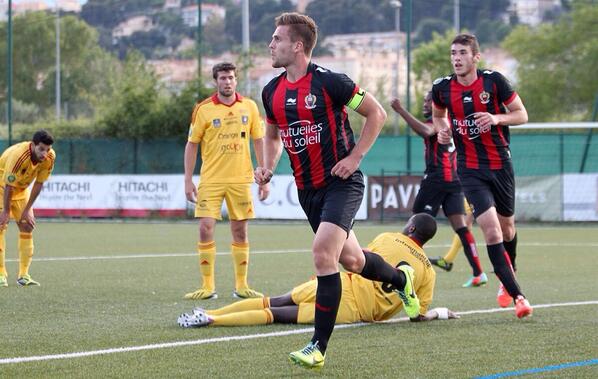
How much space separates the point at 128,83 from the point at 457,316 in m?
27.1

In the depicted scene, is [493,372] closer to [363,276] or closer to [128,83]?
[363,276]

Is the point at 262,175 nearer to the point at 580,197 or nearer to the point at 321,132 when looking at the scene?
the point at 321,132

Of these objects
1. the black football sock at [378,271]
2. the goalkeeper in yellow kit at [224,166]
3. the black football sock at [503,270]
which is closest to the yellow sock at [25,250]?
the goalkeeper in yellow kit at [224,166]

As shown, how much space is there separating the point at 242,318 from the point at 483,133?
2685 mm

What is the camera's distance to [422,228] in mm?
9188

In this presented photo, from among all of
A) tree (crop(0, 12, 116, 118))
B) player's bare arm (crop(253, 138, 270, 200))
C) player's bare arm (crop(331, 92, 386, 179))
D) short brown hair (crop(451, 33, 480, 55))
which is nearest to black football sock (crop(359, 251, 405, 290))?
player's bare arm (crop(331, 92, 386, 179))

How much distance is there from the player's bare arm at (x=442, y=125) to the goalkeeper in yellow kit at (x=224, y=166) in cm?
200

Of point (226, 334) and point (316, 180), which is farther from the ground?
point (316, 180)

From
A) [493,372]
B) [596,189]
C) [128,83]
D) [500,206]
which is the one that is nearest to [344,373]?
[493,372]

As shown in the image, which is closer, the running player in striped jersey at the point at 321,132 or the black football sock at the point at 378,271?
the running player in striped jersey at the point at 321,132

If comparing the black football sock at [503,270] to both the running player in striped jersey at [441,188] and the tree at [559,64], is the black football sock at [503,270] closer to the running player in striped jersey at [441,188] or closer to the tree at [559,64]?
the running player in striped jersey at [441,188]

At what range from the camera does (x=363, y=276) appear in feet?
26.0

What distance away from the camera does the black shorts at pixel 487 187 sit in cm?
951

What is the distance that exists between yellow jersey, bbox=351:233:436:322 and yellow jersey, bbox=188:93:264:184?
2.79m
